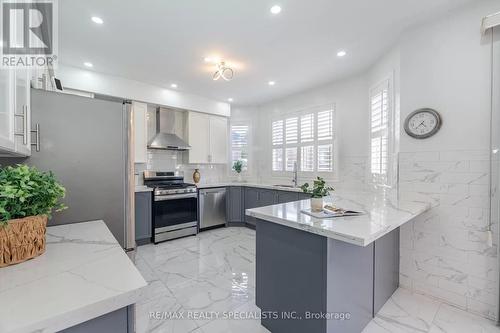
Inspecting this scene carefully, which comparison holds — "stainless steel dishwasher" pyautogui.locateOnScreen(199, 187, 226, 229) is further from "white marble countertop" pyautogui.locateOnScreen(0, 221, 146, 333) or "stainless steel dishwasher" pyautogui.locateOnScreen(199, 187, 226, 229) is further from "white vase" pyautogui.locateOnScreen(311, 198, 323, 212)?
"white marble countertop" pyautogui.locateOnScreen(0, 221, 146, 333)

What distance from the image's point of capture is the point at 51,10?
77.8 inches

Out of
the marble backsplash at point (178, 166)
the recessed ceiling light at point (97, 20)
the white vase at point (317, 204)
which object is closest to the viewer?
the white vase at point (317, 204)

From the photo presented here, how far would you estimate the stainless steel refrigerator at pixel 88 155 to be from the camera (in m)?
1.54

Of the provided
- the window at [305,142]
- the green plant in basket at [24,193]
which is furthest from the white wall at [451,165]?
the green plant in basket at [24,193]

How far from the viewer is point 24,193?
865mm

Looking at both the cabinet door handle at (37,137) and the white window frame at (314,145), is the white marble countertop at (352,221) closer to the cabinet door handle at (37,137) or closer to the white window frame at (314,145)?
the cabinet door handle at (37,137)

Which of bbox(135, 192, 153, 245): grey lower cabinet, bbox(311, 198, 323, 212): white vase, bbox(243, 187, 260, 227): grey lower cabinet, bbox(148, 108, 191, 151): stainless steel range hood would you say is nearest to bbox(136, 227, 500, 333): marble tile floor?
bbox(135, 192, 153, 245): grey lower cabinet

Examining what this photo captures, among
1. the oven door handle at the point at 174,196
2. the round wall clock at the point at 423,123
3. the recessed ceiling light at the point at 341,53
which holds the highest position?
the recessed ceiling light at the point at 341,53

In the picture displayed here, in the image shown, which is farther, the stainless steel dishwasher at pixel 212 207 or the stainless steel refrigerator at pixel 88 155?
the stainless steel dishwasher at pixel 212 207

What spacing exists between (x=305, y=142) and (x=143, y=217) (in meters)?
3.17

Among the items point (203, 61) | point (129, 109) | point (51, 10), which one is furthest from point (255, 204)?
point (51, 10)

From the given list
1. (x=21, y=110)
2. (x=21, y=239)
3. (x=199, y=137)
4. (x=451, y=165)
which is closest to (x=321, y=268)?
(x=21, y=239)

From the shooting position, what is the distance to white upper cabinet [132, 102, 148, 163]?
12.3 feet

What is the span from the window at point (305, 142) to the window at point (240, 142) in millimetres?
700
